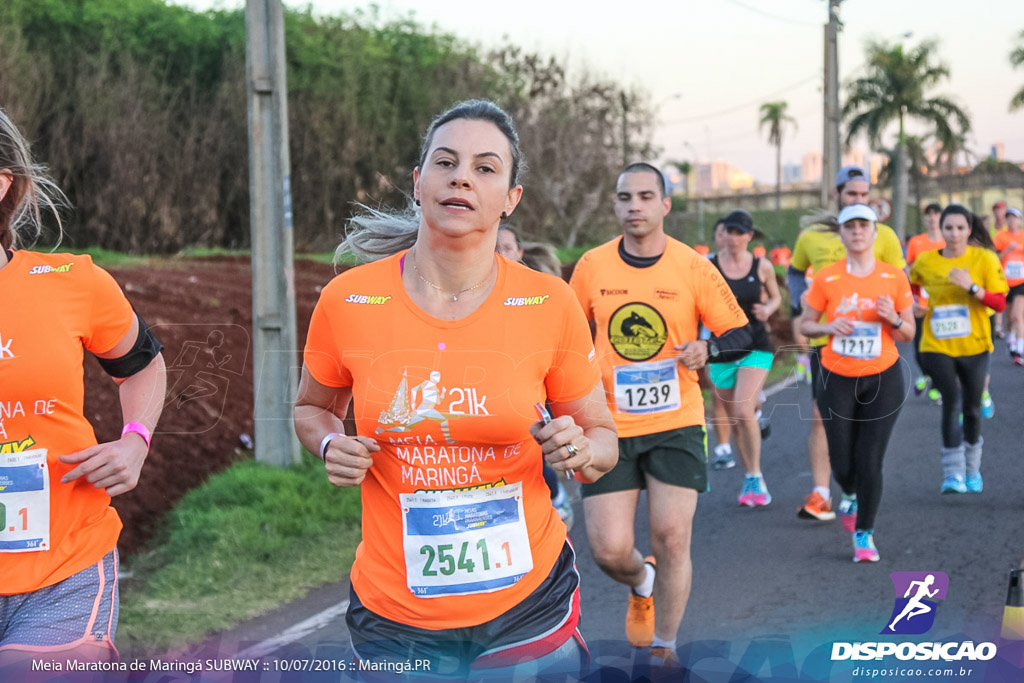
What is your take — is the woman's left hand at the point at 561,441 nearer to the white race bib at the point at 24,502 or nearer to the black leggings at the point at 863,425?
the white race bib at the point at 24,502

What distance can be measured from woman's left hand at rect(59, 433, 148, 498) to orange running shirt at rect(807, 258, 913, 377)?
459 centimetres

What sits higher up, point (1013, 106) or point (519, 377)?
point (1013, 106)

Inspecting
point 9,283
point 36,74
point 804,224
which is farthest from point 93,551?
point 36,74

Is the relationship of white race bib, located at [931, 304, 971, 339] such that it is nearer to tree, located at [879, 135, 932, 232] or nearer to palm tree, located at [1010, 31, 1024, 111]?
palm tree, located at [1010, 31, 1024, 111]

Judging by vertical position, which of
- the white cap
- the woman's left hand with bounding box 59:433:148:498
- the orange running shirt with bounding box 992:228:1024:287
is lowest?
the woman's left hand with bounding box 59:433:148:498

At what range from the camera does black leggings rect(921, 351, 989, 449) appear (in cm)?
792

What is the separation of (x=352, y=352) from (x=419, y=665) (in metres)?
0.76

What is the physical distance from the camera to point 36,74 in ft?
64.7

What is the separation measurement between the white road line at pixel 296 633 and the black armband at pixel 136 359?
1.99 meters

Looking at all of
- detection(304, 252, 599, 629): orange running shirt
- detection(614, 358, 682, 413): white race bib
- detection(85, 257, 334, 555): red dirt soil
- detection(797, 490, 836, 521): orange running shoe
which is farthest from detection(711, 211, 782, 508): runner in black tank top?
detection(304, 252, 599, 629): orange running shirt

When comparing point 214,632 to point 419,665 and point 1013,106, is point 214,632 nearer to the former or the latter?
point 419,665

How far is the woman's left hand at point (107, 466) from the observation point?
9.34 feet

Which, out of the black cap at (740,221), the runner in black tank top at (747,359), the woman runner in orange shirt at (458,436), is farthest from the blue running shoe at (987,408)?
the woman runner in orange shirt at (458,436)

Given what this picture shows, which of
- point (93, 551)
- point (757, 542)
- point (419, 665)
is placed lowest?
point (757, 542)
